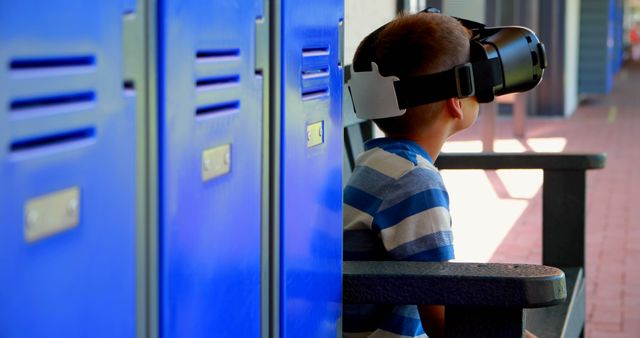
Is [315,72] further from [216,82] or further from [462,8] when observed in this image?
[462,8]

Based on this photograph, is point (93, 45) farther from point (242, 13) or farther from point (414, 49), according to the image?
point (414, 49)

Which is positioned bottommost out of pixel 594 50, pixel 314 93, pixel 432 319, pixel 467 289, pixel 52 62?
pixel 594 50

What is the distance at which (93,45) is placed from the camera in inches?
34.6

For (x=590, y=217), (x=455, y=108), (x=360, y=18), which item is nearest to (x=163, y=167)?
(x=455, y=108)

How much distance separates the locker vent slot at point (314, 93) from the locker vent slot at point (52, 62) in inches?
27.0

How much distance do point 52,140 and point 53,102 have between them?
1.2 inches

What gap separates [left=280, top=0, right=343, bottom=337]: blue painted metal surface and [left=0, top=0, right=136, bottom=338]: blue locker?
507 millimetres

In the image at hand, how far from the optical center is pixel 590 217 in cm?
719

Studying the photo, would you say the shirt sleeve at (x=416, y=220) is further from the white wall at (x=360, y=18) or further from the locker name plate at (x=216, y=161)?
the white wall at (x=360, y=18)

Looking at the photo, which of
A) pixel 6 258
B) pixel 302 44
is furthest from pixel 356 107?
pixel 6 258

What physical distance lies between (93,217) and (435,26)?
1.38 metres

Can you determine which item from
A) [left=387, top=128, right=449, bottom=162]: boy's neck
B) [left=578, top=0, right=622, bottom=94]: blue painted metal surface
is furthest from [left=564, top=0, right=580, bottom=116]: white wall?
[left=387, top=128, right=449, bottom=162]: boy's neck

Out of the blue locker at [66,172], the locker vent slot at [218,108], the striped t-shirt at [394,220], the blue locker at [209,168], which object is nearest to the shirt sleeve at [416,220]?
the striped t-shirt at [394,220]

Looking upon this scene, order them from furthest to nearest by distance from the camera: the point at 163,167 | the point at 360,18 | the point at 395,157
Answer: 1. the point at 360,18
2. the point at 395,157
3. the point at 163,167
